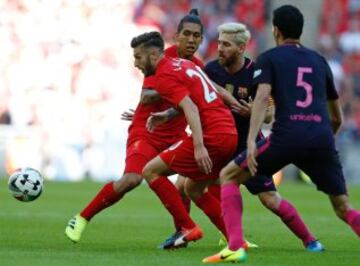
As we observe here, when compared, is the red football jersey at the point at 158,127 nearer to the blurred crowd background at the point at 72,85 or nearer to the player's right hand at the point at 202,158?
the player's right hand at the point at 202,158

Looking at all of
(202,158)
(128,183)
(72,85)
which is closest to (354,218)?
(202,158)

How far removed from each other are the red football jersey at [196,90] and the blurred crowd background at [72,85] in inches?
551

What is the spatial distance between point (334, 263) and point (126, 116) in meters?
2.80

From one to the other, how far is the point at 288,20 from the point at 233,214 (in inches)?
63.8

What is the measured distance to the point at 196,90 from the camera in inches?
400

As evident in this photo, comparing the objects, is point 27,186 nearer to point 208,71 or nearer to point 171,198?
point 171,198

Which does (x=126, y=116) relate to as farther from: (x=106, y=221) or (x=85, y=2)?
(x=85, y=2)

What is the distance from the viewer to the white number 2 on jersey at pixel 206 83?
10.2m

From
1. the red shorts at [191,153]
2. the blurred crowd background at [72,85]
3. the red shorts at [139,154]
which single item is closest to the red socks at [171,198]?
the red shorts at [191,153]

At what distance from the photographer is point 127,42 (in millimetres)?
26719

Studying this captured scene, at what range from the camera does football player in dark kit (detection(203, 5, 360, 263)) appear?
369 inches

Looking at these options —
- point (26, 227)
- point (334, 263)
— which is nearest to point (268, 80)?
point (334, 263)

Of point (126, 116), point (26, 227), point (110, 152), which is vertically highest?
point (126, 116)

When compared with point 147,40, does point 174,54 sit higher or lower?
lower
